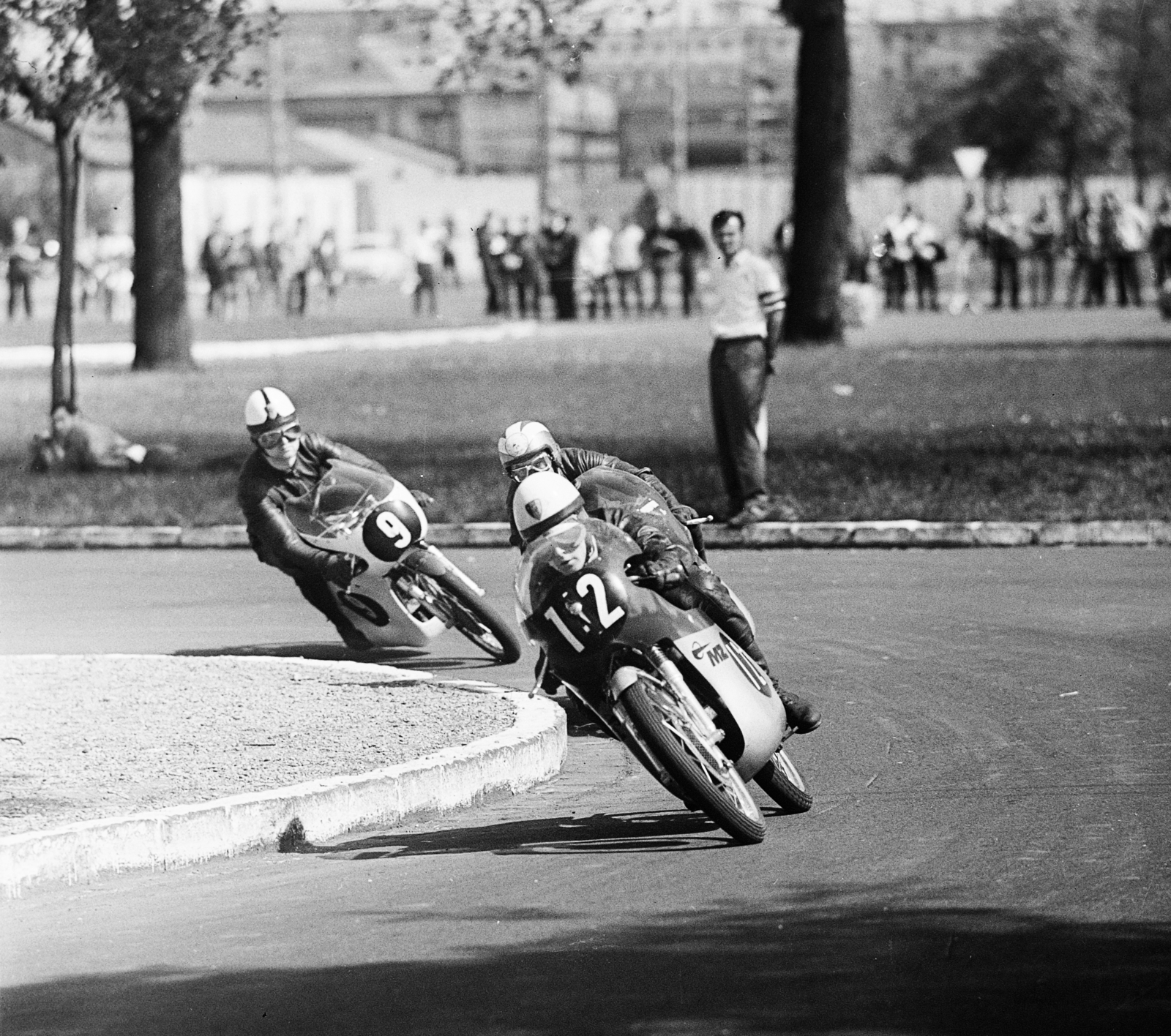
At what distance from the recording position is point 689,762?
23.6ft

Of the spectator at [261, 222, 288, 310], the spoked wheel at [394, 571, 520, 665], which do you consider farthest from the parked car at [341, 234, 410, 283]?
the spoked wheel at [394, 571, 520, 665]

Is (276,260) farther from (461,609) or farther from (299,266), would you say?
(461,609)

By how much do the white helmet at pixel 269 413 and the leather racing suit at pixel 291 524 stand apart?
0.17m

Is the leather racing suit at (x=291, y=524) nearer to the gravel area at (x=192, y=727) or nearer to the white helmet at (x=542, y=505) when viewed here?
the gravel area at (x=192, y=727)

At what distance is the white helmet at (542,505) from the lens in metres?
7.43

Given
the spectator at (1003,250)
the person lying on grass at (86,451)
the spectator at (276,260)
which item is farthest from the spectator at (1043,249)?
the person lying on grass at (86,451)

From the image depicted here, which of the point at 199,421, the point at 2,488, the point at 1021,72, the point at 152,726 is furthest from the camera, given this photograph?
the point at 1021,72

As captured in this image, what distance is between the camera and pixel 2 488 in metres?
18.5

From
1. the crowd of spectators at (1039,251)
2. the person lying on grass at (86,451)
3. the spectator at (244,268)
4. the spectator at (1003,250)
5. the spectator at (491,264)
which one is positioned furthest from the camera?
the spectator at (244,268)

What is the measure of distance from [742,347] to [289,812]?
7852 millimetres

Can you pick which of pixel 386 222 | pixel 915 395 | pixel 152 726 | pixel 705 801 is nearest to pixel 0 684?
pixel 152 726

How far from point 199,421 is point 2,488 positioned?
15.6 ft

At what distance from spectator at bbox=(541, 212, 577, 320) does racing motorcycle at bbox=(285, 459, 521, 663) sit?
3078 centimetres

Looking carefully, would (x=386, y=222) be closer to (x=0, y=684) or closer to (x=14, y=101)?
(x=14, y=101)
